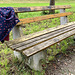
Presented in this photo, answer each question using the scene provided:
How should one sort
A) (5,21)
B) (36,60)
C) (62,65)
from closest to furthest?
(5,21), (36,60), (62,65)

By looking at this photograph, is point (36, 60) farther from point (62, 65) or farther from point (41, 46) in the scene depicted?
point (62, 65)

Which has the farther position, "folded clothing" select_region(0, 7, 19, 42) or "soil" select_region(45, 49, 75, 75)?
"soil" select_region(45, 49, 75, 75)

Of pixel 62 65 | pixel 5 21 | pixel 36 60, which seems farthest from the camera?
pixel 62 65

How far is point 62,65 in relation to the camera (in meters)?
2.20

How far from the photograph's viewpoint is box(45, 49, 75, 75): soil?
6.63 ft

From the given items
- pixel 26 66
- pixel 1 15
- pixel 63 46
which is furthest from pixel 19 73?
pixel 63 46

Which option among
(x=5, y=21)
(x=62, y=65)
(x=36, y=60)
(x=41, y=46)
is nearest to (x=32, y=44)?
(x=41, y=46)

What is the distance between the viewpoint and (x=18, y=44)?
5.40 feet

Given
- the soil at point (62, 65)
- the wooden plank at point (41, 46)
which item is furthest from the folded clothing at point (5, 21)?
the soil at point (62, 65)

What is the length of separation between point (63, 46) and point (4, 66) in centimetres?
155

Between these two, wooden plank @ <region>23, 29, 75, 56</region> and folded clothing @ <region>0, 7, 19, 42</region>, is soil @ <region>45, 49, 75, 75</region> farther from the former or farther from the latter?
folded clothing @ <region>0, 7, 19, 42</region>

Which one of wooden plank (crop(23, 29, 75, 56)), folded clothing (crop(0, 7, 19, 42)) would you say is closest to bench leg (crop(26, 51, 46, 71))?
wooden plank (crop(23, 29, 75, 56))

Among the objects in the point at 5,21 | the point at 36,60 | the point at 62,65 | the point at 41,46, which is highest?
the point at 5,21

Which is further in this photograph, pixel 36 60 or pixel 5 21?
pixel 36 60
